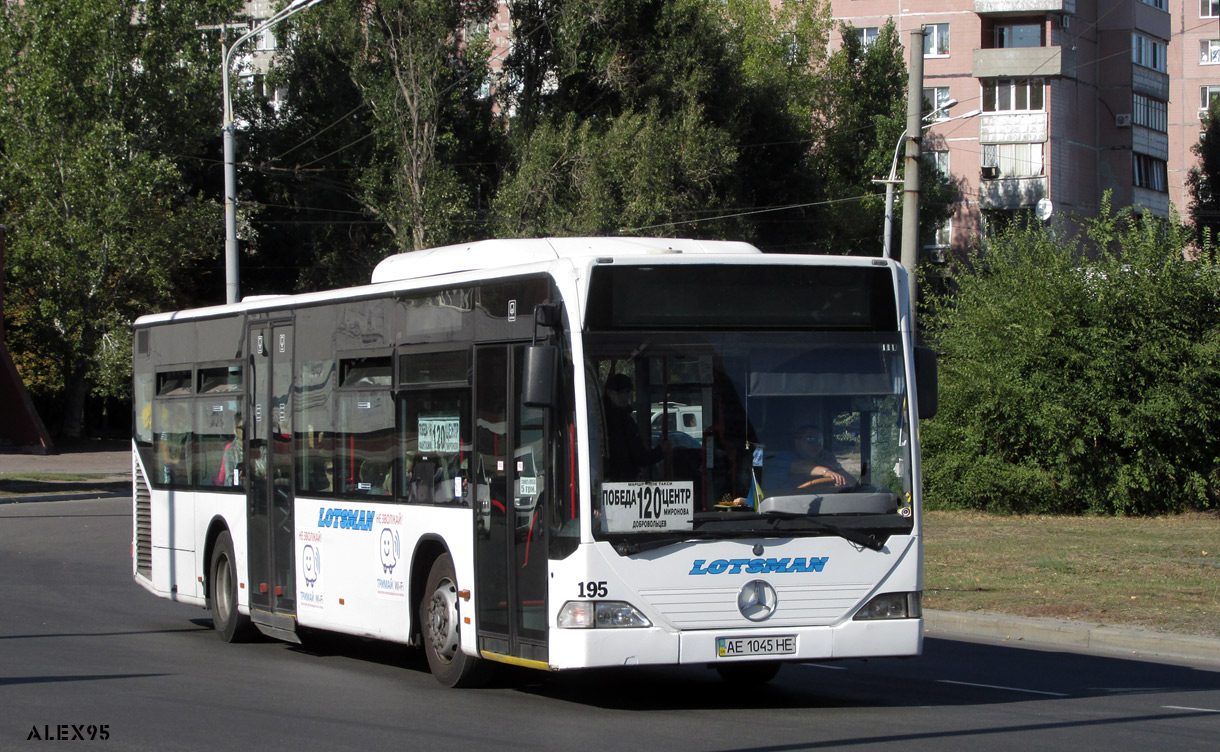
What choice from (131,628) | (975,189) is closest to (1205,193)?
(975,189)

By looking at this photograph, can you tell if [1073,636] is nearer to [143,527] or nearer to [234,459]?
[234,459]

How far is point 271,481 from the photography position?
40.2 ft

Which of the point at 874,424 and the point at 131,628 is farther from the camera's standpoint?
the point at 131,628

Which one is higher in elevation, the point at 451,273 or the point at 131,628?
the point at 451,273

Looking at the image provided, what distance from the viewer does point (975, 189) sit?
66125 mm

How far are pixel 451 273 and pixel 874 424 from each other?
123 inches

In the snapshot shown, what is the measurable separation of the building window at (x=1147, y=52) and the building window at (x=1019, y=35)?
4302mm

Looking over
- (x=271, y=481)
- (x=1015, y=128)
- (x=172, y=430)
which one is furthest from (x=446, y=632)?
(x=1015, y=128)

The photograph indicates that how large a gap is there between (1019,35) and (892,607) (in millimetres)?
58039

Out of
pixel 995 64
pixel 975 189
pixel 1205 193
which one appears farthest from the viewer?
pixel 1205 193

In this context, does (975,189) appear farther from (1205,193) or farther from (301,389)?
(301,389)

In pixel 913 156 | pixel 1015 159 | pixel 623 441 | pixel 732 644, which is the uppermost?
pixel 1015 159

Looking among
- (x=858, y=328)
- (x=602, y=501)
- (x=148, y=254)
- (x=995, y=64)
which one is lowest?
(x=602, y=501)

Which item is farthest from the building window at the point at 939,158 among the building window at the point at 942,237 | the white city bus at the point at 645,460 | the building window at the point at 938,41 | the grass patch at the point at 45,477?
the white city bus at the point at 645,460
